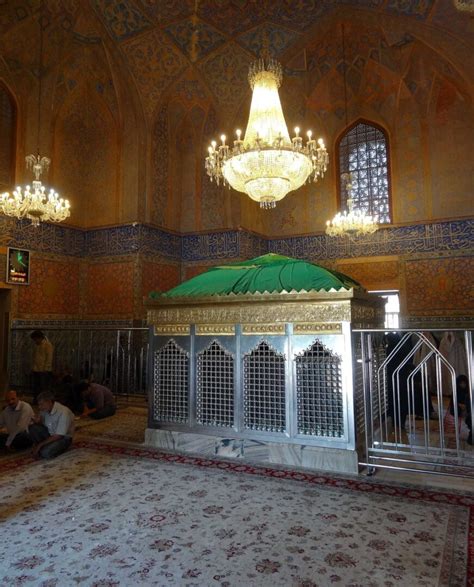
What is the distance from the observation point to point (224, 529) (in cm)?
229

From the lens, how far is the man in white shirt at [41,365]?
22.2 feet

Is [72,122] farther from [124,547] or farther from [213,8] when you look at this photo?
[124,547]

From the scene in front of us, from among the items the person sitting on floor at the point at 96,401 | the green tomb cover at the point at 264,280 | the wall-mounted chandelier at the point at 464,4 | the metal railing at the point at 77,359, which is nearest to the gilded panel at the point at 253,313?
the green tomb cover at the point at 264,280

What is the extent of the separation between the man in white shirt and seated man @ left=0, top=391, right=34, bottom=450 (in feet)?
9.48

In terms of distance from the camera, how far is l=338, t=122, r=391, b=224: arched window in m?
9.48

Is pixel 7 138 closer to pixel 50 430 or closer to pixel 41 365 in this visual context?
pixel 41 365

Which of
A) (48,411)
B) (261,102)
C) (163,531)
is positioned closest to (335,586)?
(163,531)

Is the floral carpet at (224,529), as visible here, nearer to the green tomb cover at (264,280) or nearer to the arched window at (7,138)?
the green tomb cover at (264,280)

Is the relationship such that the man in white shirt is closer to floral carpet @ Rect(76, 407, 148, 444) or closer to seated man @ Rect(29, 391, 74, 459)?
floral carpet @ Rect(76, 407, 148, 444)

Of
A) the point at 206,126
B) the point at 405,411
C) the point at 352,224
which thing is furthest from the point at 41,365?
the point at 206,126

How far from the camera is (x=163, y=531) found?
2.27 metres

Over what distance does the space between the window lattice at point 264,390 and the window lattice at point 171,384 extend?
1.99 ft

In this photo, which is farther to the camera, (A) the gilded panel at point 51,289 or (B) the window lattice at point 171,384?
(A) the gilded panel at point 51,289

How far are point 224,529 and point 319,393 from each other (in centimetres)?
139
